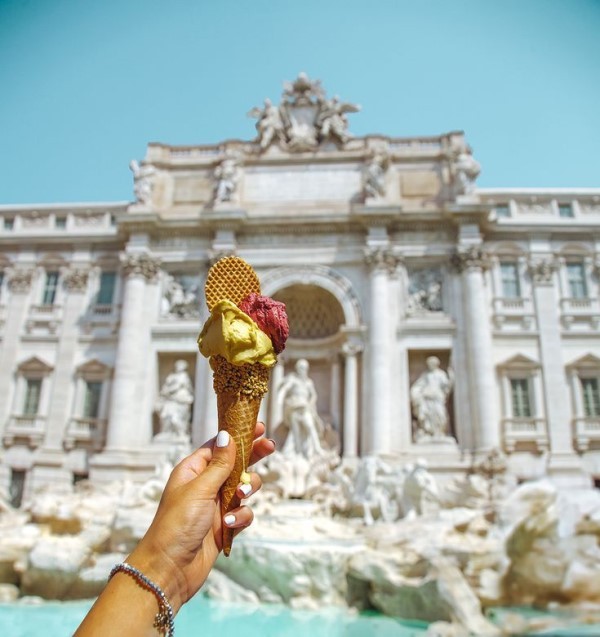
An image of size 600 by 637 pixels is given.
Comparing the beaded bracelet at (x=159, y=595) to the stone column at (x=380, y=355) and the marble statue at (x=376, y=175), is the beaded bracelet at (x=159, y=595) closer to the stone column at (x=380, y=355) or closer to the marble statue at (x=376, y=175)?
the stone column at (x=380, y=355)

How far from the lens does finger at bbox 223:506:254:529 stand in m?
2.31

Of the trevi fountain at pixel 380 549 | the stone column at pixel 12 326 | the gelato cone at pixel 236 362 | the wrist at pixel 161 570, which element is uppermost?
the stone column at pixel 12 326

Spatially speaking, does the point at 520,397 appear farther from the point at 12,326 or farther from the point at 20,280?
the point at 20,280

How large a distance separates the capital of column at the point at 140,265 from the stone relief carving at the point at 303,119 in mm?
5835

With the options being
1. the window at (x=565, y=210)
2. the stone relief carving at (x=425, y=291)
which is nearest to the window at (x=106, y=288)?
the stone relief carving at (x=425, y=291)

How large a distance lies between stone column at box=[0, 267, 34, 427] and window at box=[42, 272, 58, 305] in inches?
21.5

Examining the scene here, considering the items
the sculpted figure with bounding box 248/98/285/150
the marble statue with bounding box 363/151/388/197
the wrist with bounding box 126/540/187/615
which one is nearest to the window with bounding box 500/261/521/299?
the marble statue with bounding box 363/151/388/197

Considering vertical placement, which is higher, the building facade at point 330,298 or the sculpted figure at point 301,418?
the building facade at point 330,298

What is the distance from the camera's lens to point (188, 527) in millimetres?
2041

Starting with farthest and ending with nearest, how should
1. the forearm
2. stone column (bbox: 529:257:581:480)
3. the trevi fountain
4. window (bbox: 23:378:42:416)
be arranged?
window (bbox: 23:378:42:416), stone column (bbox: 529:257:581:480), the trevi fountain, the forearm

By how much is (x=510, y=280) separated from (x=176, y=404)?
11971mm

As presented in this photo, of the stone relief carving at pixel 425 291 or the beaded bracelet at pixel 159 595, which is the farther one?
the stone relief carving at pixel 425 291

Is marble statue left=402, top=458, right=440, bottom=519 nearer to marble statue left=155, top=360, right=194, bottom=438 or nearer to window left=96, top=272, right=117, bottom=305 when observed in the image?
marble statue left=155, top=360, right=194, bottom=438

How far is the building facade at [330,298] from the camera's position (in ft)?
54.9
